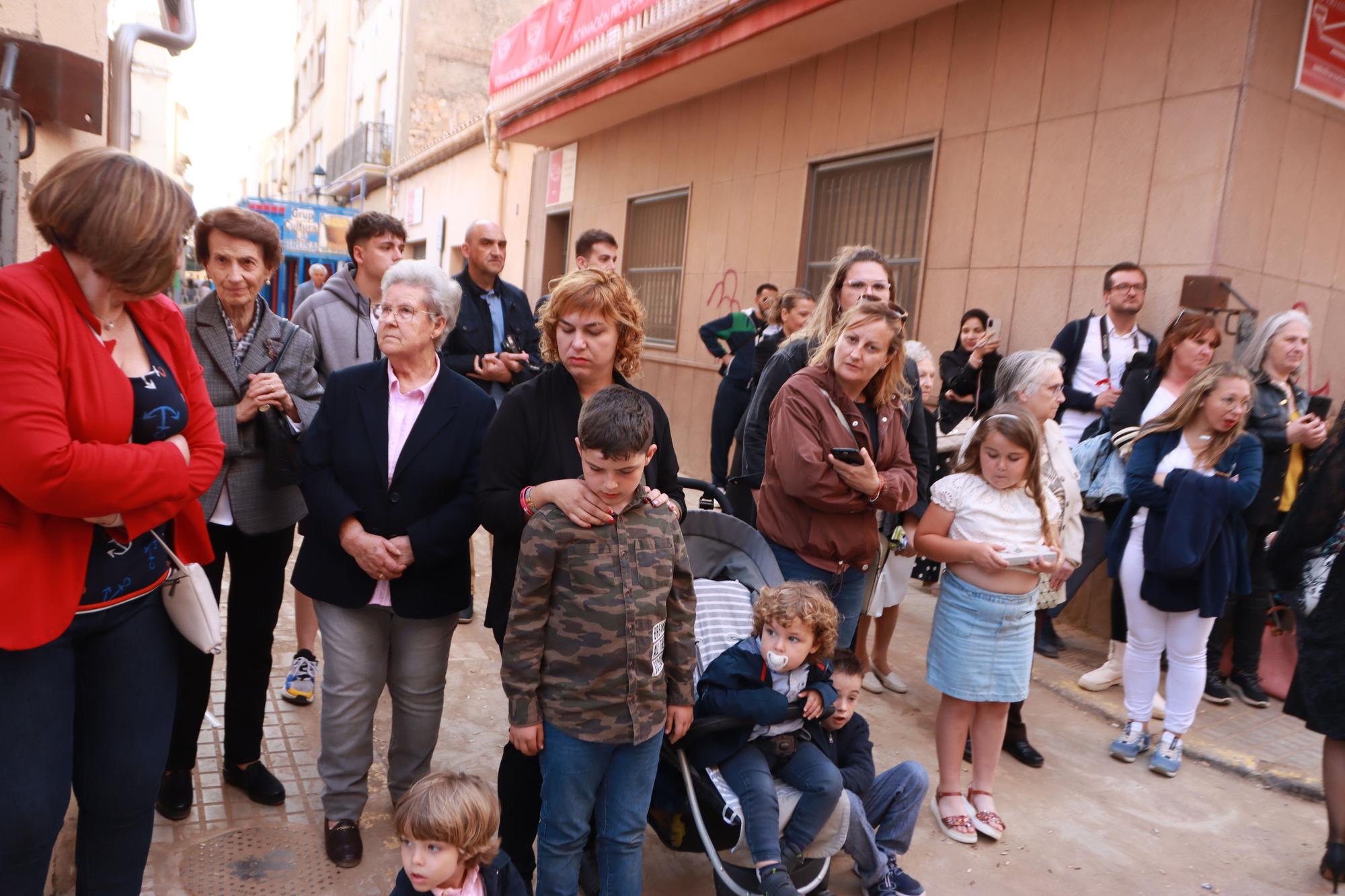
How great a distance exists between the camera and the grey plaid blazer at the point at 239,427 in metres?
2.95

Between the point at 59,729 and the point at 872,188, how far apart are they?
6.98 metres

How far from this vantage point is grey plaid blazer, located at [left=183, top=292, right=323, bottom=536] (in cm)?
295

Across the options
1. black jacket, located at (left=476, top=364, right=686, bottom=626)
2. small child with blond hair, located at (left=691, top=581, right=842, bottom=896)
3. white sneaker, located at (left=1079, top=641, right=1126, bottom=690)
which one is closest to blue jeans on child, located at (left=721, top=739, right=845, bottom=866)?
small child with blond hair, located at (left=691, top=581, right=842, bottom=896)

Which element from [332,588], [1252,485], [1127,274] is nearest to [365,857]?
[332,588]

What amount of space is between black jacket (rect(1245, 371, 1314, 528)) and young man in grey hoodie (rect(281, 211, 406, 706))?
4316 mm

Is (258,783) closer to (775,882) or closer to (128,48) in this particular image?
(775,882)

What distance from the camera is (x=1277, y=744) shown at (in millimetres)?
4367

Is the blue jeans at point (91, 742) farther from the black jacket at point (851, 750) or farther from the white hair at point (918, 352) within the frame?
the white hair at point (918, 352)

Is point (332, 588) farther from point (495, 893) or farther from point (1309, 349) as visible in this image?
point (1309, 349)

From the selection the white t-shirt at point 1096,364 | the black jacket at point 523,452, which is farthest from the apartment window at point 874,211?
the black jacket at point 523,452

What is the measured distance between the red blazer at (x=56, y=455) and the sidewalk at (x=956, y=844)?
1290mm

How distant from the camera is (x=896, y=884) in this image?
287 centimetres

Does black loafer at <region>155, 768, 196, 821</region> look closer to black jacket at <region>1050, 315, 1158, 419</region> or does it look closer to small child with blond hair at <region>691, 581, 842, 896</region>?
small child with blond hair at <region>691, 581, 842, 896</region>

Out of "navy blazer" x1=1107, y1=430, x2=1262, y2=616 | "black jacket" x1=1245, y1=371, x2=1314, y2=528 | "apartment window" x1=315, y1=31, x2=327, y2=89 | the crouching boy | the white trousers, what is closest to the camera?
the crouching boy
